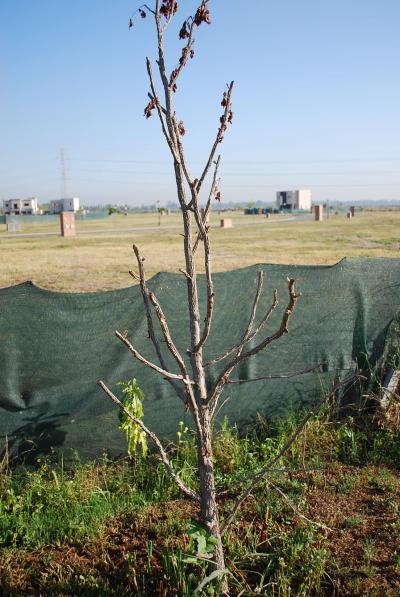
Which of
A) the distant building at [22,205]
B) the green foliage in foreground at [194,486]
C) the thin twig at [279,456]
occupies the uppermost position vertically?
the distant building at [22,205]

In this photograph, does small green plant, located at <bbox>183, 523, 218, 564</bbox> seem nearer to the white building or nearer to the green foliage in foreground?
the green foliage in foreground

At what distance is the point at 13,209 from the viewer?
134 meters

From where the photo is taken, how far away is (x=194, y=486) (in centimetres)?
379

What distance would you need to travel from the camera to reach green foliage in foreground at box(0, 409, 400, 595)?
8.68 ft

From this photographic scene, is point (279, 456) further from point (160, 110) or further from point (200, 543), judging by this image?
point (160, 110)

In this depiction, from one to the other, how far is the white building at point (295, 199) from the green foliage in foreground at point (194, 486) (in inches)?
5415

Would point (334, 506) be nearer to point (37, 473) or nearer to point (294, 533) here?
point (294, 533)

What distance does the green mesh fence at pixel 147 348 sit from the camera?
4.40m

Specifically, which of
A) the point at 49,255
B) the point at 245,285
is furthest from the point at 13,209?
the point at 245,285

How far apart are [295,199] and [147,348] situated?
13883 cm

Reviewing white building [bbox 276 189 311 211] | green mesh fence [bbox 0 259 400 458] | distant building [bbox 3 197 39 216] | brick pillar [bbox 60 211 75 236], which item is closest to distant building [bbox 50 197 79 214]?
distant building [bbox 3 197 39 216]

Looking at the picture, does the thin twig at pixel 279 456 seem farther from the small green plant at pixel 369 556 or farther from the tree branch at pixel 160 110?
the tree branch at pixel 160 110

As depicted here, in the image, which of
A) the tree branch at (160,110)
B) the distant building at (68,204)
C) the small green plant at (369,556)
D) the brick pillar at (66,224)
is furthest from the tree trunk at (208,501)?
the distant building at (68,204)

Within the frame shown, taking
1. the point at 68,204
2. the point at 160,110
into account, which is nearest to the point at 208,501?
the point at 160,110
